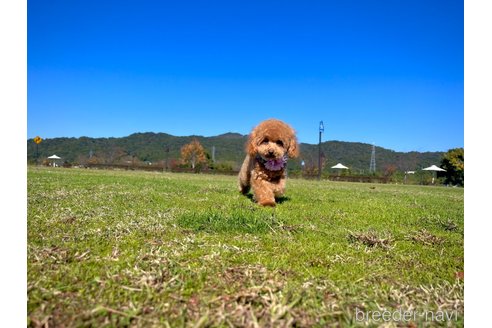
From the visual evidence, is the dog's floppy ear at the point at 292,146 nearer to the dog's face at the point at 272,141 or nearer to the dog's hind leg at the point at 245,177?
the dog's face at the point at 272,141

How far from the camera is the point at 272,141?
6.73m

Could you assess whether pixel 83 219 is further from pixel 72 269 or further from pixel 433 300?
pixel 433 300

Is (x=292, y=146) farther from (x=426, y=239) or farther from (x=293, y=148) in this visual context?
(x=426, y=239)

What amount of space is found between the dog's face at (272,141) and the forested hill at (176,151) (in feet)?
142

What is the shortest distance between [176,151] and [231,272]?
307 ft

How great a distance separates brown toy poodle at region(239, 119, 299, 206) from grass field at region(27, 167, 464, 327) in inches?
98.6

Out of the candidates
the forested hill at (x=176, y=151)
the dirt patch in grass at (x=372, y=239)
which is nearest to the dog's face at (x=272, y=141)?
the dirt patch in grass at (x=372, y=239)

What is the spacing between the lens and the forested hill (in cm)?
6607

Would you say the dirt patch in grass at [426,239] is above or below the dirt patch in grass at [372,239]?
below

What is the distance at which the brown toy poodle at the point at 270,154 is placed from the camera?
655 centimetres

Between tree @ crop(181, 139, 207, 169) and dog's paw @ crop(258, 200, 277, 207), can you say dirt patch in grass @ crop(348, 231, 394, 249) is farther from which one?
tree @ crop(181, 139, 207, 169)

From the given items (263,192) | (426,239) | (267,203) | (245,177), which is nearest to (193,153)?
(245,177)
